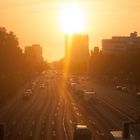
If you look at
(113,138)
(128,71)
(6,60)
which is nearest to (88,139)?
(113,138)

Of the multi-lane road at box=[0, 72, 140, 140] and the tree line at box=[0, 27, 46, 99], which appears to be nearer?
the multi-lane road at box=[0, 72, 140, 140]

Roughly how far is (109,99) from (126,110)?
56.0 feet

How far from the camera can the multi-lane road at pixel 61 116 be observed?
45.0 metres

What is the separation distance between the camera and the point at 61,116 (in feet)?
195

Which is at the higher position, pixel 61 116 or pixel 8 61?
pixel 8 61

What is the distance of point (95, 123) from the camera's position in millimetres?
52781

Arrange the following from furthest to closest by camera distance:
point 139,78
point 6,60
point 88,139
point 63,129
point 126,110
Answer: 1. point 139,78
2. point 6,60
3. point 126,110
4. point 63,129
5. point 88,139

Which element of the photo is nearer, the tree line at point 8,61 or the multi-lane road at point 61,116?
the multi-lane road at point 61,116

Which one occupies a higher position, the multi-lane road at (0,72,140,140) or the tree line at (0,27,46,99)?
the tree line at (0,27,46,99)

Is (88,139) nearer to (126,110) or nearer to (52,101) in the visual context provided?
(126,110)

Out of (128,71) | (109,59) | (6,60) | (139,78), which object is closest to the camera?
(6,60)

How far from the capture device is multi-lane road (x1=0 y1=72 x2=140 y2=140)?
4497cm

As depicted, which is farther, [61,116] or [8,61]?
[8,61]

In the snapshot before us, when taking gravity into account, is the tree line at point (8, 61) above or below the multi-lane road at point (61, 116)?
above
